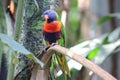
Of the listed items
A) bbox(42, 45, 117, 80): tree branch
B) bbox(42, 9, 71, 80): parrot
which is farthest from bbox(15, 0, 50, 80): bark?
bbox(42, 45, 117, 80): tree branch

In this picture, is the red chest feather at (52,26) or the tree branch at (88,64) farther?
the red chest feather at (52,26)

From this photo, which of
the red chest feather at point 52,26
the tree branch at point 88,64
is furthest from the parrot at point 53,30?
the tree branch at point 88,64

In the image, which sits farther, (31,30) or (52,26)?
(52,26)

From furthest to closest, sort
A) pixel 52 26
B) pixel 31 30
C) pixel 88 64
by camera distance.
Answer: pixel 52 26 → pixel 31 30 → pixel 88 64

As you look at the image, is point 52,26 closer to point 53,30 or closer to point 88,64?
point 53,30

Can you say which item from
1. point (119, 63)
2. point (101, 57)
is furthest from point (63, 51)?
point (119, 63)

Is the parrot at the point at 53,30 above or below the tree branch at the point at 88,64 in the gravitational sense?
below

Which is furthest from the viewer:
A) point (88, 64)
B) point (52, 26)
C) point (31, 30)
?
point (52, 26)

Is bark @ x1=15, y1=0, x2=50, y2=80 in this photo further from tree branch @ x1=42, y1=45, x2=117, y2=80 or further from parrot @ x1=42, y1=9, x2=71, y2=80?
tree branch @ x1=42, y1=45, x2=117, y2=80

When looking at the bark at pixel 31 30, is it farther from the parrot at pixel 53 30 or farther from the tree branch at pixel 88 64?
the tree branch at pixel 88 64

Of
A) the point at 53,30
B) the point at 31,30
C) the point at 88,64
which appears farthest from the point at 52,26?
the point at 88,64

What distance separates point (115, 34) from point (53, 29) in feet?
2.17

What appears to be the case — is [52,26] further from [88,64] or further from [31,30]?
[88,64]

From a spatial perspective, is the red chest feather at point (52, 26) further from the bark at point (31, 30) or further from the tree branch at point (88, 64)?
the tree branch at point (88, 64)
